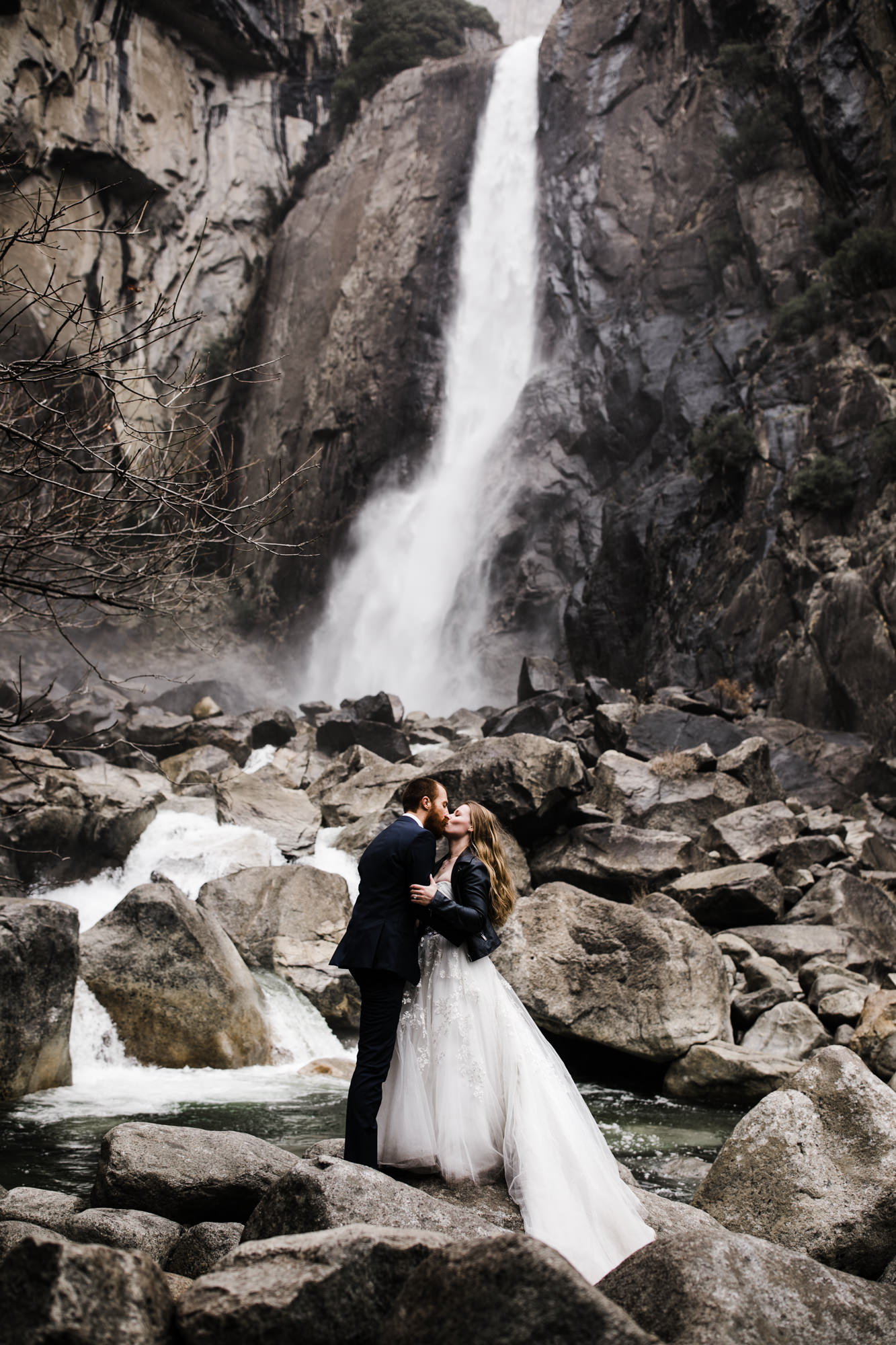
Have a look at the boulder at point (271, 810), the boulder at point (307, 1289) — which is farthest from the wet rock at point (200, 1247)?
the boulder at point (271, 810)

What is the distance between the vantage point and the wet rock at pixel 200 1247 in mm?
3301

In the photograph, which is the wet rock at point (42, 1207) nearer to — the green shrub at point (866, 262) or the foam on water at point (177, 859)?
the foam on water at point (177, 859)

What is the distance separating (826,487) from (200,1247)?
19.6 metres

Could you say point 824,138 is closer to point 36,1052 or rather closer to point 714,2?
point 714,2

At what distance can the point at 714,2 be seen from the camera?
29.0m

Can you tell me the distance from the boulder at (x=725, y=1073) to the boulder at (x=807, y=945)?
199cm

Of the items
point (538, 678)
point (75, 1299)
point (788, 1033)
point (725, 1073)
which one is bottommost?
point (725, 1073)

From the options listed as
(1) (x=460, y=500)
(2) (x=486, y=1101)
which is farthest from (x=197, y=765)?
(1) (x=460, y=500)

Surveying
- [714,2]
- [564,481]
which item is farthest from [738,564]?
[714,2]

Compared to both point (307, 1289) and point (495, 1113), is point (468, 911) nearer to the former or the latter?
point (495, 1113)

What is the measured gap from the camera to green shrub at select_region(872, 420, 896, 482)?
1834cm

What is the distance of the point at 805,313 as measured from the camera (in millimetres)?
22719

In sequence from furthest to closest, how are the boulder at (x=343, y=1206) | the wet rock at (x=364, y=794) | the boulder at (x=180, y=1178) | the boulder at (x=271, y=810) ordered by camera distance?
the wet rock at (x=364, y=794) < the boulder at (x=271, y=810) < the boulder at (x=180, y=1178) < the boulder at (x=343, y=1206)

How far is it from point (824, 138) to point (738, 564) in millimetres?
12169
